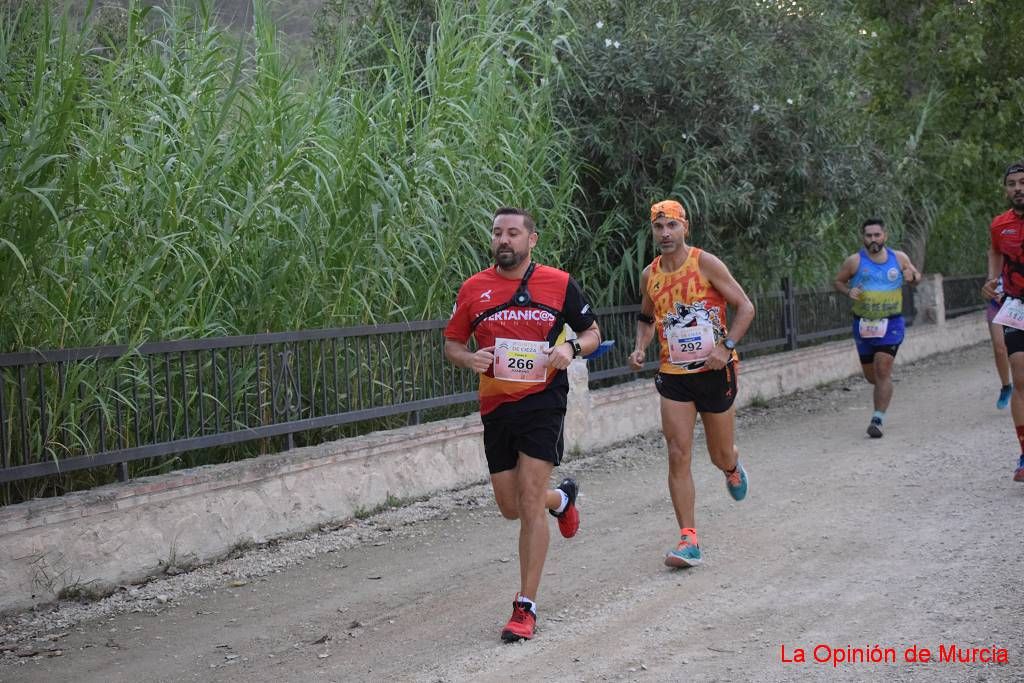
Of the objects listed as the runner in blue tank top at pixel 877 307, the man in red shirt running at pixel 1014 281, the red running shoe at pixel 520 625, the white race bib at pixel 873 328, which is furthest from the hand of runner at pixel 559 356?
the white race bib at pixel 873 328

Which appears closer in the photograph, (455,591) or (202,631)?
(202,631)

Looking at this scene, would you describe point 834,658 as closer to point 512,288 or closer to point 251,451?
point 512,288

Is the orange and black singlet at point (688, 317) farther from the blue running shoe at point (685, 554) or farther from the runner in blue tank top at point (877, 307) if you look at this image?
the runner in blue tank top at point (877, 307)

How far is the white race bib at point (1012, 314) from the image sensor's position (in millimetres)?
8586

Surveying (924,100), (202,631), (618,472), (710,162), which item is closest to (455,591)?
(202,631)

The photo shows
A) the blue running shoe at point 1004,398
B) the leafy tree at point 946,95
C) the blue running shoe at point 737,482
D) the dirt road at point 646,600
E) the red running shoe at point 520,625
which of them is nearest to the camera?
the dirt road at point 646,600

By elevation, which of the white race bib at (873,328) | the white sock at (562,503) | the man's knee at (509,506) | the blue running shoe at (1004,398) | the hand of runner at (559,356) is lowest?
the blue running shoe at (1004,398)

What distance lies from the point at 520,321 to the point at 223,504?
8.17 feet

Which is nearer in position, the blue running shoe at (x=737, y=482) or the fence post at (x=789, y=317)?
the blue running shoe at (x=737, y=482)

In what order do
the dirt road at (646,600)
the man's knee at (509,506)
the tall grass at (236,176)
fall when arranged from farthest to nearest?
the tall grass at (236,176), the man's knee at (509,506), the dirt road at (646,600)

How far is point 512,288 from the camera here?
6129 millimetres

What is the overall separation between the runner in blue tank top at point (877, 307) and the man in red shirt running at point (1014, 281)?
275cm

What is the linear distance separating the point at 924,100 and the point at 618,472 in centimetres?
1302

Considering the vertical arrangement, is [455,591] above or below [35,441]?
below
